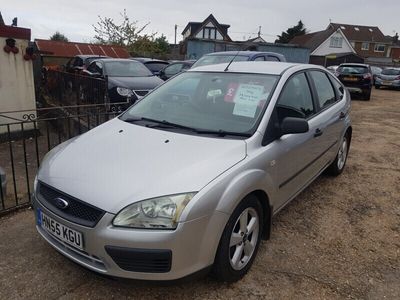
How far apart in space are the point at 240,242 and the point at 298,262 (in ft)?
2.27

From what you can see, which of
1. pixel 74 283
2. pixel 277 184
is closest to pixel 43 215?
pixel 74 283

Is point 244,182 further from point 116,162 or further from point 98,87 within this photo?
point 98,87

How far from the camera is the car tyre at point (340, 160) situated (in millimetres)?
4992

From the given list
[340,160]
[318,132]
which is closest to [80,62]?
[340,160]

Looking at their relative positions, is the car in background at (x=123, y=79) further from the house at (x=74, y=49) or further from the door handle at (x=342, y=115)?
the house at (x=74, y=49)

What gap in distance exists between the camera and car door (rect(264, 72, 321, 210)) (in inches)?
121

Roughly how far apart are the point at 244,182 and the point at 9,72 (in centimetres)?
702

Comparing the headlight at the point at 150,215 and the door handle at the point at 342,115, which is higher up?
the door handle at the point at 342,115

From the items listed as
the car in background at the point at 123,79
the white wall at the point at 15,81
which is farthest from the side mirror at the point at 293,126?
the white wall at the point at 15,81

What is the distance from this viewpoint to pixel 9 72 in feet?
25.6

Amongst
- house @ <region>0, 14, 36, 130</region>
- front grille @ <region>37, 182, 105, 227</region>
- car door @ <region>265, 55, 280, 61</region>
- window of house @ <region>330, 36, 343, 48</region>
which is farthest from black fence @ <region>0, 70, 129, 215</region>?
window of house @ <region>330, 36, 343, 48</region>

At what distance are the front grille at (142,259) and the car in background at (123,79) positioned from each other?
499 cm

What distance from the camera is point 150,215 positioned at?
225cm

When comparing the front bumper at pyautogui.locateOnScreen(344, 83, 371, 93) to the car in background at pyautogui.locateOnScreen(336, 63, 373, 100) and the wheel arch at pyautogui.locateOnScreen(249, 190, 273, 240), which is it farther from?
the wheel arch at pyautogui.locateOnScreen(249, 190, 273, 240)
